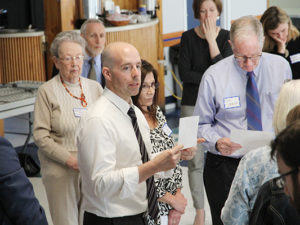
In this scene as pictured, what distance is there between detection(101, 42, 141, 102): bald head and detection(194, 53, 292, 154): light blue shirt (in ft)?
2.78

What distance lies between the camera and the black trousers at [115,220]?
265cm

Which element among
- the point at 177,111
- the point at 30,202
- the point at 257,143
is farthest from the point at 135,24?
the point at 30,202

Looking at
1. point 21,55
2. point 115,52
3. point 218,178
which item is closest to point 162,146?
point 218,178

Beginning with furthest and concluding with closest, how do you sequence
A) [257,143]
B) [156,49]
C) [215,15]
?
[156,49]
[215,15]
[257,143]

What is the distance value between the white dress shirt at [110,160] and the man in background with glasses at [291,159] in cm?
105

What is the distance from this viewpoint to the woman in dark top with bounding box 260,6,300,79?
468cm

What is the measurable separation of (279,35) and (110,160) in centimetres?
271

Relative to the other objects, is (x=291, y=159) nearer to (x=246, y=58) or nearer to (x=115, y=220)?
(x=115, y=220)

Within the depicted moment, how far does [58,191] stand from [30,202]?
1.53 meters

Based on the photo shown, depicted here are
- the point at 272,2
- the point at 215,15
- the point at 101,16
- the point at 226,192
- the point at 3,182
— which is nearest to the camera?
the point at 3,182

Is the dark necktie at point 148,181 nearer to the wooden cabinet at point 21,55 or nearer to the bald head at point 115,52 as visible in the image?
the bald head at point 115,52

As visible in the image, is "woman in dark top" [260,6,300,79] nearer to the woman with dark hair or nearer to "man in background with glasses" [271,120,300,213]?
the woman with dark hair

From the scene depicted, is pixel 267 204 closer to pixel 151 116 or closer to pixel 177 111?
pixel 151 116

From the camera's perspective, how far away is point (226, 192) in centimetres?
345
